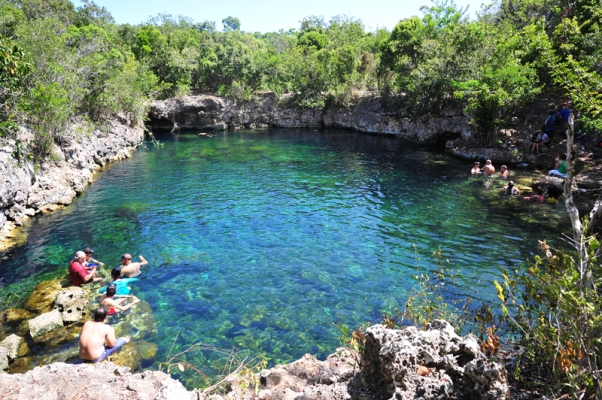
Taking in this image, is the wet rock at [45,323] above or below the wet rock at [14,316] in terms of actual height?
above

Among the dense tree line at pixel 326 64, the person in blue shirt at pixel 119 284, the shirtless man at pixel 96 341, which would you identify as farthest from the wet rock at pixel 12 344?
the dense tree line at pixel 326 64

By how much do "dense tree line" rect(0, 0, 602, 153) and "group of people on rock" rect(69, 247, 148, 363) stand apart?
238 inches

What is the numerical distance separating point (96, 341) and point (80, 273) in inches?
167

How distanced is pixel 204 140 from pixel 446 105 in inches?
1011

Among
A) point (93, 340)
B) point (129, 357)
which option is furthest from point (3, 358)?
point (129, 357)

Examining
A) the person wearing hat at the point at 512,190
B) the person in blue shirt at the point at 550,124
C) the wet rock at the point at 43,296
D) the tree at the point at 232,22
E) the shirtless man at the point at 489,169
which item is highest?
the tree at the point at 232,22

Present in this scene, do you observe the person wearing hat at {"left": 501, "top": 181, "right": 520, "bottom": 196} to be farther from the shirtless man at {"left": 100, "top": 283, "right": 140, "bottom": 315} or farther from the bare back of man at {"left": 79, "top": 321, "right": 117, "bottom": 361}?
the bare back of man at {"left": 79, "top": 321, "right": 117, "bottom": 361}

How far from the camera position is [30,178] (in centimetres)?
1833

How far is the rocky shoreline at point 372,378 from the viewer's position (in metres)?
4.36

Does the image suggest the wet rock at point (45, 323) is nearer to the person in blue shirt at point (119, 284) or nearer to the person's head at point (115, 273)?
the person in blue shirt at point (119, 284)

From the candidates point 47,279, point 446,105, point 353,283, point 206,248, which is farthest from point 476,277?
point 446,105

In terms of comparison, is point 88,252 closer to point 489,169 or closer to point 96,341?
point 96,341

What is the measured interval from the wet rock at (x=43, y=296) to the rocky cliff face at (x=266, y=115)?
35.8 m

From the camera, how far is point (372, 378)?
4984mm
